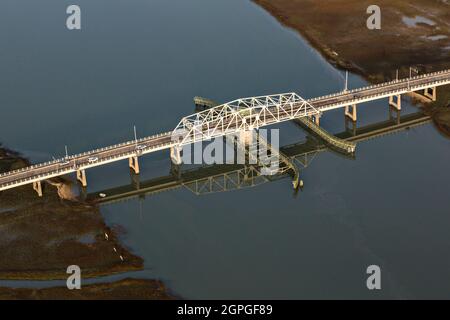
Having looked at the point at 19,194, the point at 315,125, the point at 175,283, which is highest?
the point at 315,125

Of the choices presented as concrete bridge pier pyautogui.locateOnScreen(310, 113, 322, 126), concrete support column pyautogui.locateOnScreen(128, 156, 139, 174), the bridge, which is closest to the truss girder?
the bridge

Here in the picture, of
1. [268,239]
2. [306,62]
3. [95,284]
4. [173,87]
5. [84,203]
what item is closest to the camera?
[95,284]

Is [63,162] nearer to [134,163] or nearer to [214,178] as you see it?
[134,163]

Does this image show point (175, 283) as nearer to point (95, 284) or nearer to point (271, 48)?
point (95, 284)

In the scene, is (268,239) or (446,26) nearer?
(268,239)

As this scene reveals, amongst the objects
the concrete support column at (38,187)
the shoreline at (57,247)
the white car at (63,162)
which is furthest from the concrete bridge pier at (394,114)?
the concrete support column at (38,187)

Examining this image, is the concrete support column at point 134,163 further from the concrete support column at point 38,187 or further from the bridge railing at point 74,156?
the concrete support column at point 38,187

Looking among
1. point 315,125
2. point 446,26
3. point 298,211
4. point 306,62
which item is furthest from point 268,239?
point 446,26
